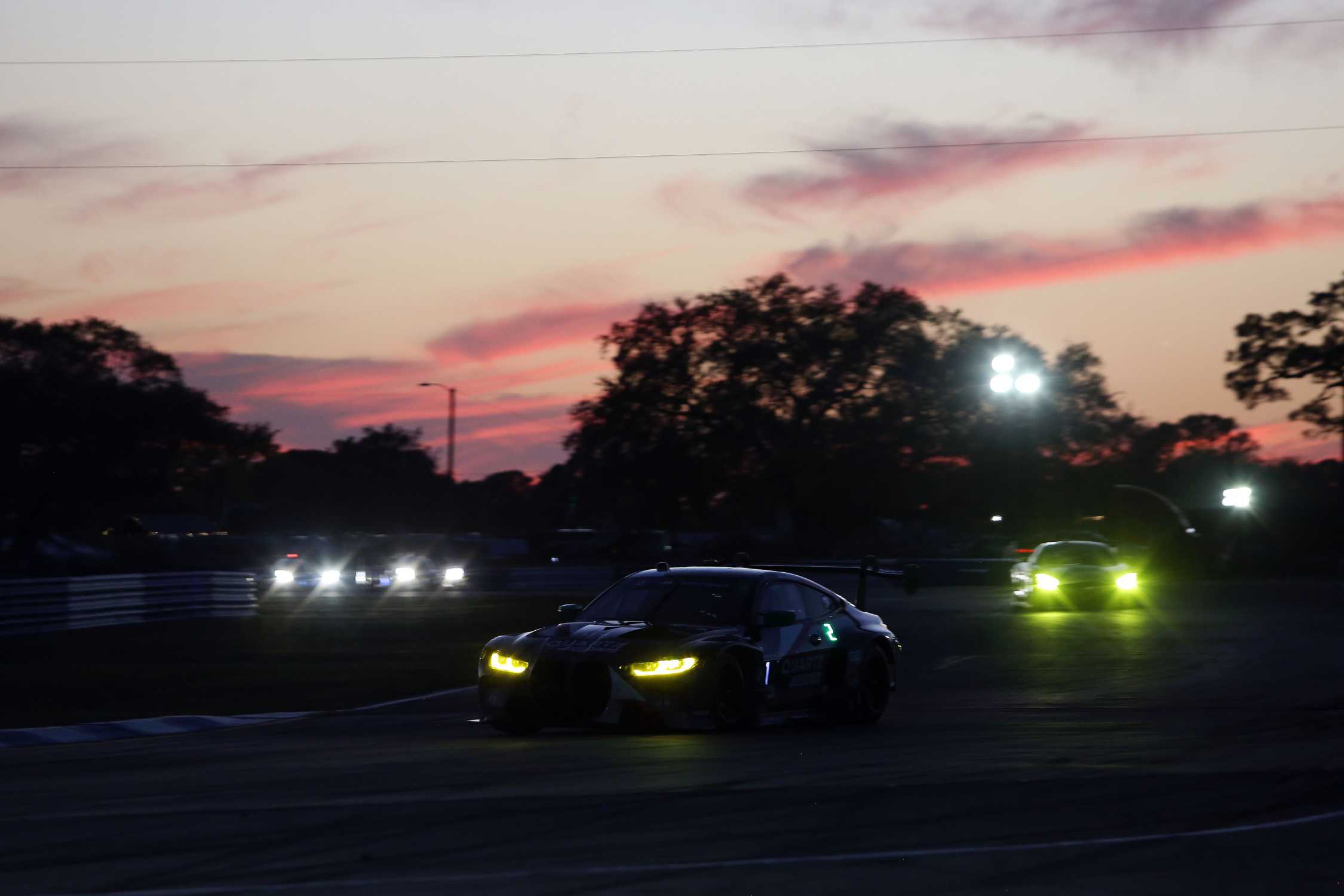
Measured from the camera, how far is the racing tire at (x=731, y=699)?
44.6ft

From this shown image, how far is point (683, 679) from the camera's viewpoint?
13.4 metres

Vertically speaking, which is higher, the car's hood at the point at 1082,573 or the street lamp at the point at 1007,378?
the street lamp at the point at 1007,378

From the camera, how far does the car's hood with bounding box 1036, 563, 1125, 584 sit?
36531 millimetres

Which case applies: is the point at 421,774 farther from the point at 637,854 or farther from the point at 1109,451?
the point at 1109,451

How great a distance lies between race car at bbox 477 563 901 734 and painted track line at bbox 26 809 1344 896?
5627 millimetres

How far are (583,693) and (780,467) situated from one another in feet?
196

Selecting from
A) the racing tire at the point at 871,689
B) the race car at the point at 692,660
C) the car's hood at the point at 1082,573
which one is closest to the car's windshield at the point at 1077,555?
the car's hood at the point at 1082,573

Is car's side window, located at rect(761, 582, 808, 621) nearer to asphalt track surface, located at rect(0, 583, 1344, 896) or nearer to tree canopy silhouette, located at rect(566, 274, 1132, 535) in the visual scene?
asphalt track surface, located at rect(0, 583, 1344, 896)

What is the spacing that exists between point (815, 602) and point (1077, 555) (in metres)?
23.5

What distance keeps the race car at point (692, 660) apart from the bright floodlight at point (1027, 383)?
14.6 meters

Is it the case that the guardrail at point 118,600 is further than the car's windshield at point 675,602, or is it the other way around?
the guardrail at point 118,600

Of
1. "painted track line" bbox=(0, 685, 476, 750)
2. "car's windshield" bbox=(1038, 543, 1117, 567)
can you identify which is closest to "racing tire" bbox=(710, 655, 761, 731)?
"painted track line" bbox=(0, 685, 476, 750)

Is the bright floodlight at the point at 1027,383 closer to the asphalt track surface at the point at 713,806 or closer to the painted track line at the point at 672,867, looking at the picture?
the asphalt track surface at the point at 713,806

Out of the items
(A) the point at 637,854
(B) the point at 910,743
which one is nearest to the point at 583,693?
(B) the point at 910,743
